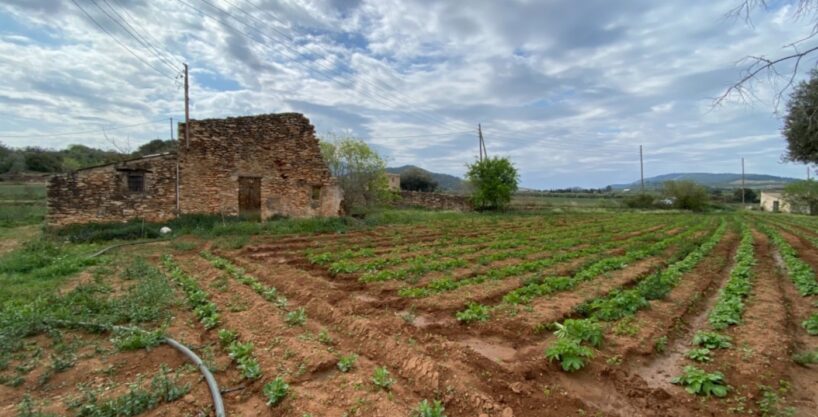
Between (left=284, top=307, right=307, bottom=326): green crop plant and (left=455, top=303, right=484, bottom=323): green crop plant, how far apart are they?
2114 mm

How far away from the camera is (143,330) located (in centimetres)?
471

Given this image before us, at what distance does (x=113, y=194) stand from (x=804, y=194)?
66.0 m

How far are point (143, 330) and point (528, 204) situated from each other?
112 ft

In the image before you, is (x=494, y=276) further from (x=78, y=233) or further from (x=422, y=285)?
(x=78, y=233)

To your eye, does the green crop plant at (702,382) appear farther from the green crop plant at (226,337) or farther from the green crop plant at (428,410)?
the green crop plant at (226,337)

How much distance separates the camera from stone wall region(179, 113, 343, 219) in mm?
16062

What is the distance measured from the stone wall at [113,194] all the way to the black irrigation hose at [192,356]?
11833 mm

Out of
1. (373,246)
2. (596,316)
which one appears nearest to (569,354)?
(596,316)

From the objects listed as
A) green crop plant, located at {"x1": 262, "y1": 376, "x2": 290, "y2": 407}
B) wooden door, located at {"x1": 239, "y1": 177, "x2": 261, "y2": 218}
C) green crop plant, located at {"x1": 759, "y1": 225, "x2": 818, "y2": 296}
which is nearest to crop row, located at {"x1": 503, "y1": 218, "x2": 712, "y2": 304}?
green crop plant, located at {"x1": 759, "y1": 225, "x2": 818, "y2": 296}

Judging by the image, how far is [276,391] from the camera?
333 cm

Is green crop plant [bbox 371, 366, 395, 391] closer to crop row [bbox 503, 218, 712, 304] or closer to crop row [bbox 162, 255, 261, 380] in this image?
crop row [bbox 162, 255, 261, 380]

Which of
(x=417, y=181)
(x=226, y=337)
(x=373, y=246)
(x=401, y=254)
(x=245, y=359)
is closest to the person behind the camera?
(x=245, y=359)

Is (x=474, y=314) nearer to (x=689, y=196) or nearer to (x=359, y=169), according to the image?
(x=359, y=169)

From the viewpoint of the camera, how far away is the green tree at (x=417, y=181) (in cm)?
5316
